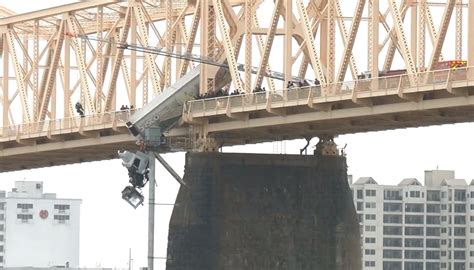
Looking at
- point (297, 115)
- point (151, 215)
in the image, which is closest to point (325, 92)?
point (297, 115)

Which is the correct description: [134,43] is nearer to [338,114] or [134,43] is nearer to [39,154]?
[39,154]

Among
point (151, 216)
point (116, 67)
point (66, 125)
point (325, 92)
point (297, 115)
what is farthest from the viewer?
point (116, 67)

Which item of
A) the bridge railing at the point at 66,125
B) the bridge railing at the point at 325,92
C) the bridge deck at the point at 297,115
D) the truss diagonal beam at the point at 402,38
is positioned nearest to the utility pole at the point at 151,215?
the bridge deck at the point at 297,115

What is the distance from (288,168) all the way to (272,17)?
6930mm

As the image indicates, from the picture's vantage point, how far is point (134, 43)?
132625 mm

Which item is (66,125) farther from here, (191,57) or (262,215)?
(262,215)

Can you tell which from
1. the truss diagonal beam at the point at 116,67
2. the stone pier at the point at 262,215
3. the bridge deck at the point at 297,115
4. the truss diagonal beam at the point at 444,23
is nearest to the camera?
the truss diagonal beam at the point at 444,23

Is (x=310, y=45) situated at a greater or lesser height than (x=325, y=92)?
greater

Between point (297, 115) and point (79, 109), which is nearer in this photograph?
point (297, 115)

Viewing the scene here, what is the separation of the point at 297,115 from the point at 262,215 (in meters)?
6.93

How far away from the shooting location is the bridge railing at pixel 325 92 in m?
106

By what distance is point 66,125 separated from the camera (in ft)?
442

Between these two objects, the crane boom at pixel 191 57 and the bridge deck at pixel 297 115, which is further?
the crane boom at pixel 191 57

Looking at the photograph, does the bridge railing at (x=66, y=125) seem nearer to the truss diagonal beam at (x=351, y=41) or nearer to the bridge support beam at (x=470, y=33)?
the truss diagonal beam at (x=351, y=41)
